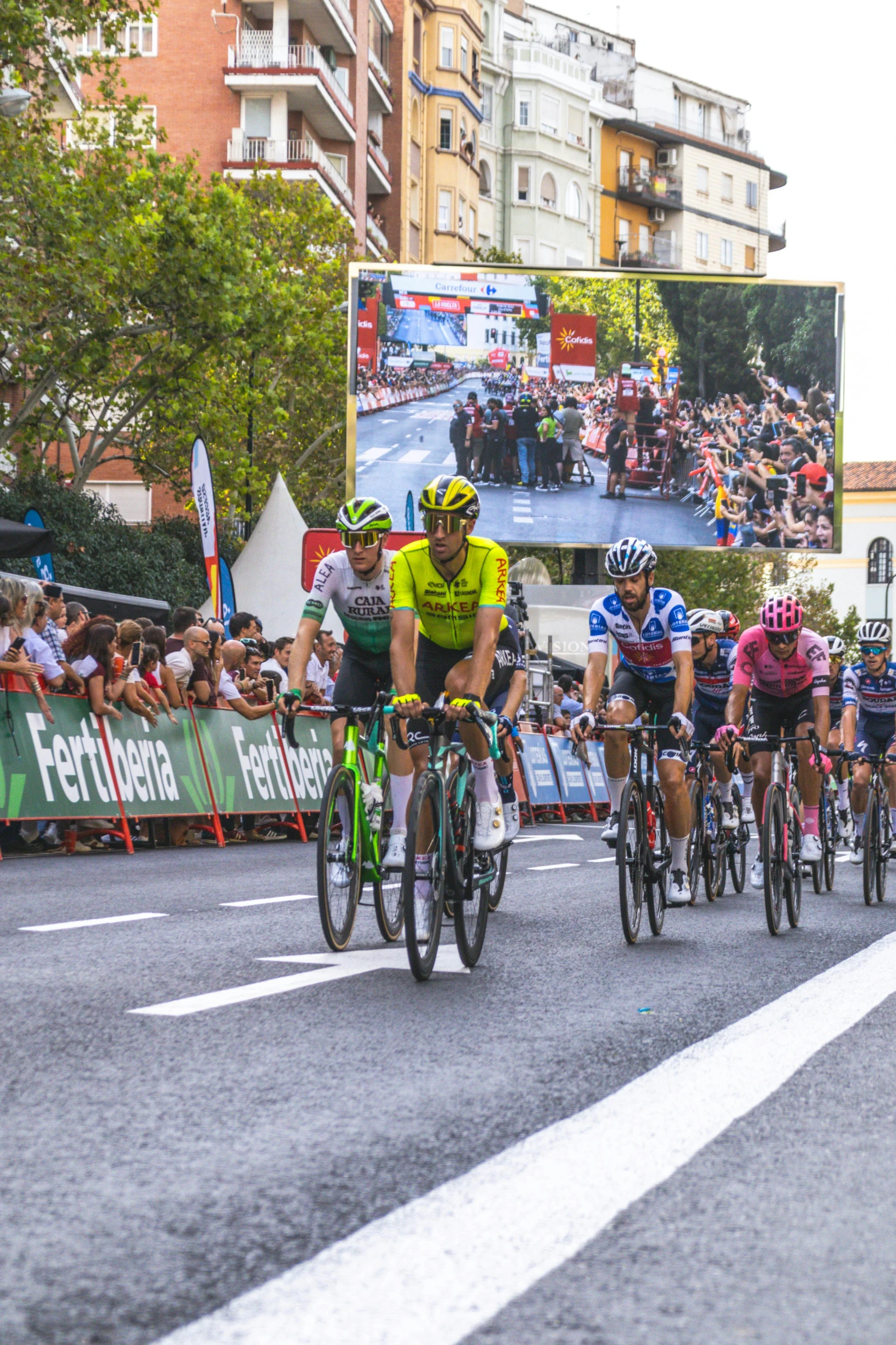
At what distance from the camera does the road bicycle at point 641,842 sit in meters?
8.88

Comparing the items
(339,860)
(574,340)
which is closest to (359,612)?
(339,860)

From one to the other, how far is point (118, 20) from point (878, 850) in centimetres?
1938

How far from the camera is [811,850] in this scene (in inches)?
430

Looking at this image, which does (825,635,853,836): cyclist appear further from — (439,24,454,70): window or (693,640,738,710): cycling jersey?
(439,24,454,70): window

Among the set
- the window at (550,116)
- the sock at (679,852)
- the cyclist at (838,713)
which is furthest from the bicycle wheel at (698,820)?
the window at (550,116)

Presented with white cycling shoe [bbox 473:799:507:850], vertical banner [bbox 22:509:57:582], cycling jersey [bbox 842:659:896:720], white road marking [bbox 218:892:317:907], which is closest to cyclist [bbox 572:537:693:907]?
white cycling shoe [bbox 473:799:507:850]

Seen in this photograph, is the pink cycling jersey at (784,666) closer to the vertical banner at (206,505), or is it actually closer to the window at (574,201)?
the vertical banner at (206,505)

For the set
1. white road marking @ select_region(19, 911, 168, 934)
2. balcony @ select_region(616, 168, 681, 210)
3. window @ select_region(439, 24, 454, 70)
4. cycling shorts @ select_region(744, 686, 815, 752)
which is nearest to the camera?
white road marking @ select_region(19, 911, 168, 934)

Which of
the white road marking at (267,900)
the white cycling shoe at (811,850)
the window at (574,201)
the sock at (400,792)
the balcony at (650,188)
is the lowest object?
the white road marking at (267,900)

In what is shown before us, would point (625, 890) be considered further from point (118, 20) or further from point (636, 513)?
point (636, 513)

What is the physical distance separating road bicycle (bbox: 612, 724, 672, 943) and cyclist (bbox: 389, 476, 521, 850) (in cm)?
96

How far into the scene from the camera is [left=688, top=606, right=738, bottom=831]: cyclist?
1346 centimetres

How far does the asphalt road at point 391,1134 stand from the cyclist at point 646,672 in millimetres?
1079

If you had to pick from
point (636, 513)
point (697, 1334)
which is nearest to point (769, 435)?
point (636, 513)
